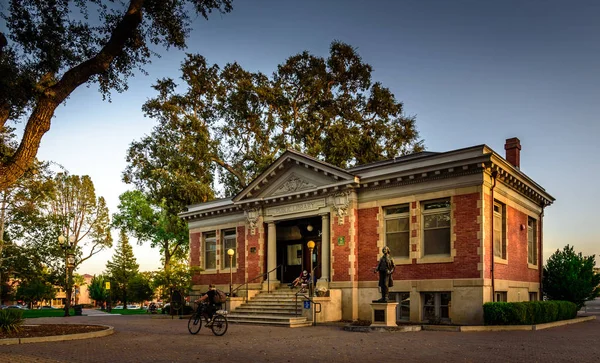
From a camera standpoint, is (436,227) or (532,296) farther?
(532,296)

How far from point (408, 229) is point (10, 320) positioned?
554 inches

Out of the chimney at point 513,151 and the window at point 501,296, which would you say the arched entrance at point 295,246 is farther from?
the chimney at point 513,151

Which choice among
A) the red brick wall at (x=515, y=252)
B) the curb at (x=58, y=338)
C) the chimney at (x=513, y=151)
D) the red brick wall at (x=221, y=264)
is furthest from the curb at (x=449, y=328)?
the red brick wall at (x=221, y=264)

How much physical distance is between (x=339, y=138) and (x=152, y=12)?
22836mm

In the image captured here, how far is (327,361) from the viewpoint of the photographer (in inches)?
416

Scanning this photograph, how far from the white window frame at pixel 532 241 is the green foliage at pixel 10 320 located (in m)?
20.7

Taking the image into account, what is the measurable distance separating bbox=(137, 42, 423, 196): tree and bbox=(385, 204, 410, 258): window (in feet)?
53.5

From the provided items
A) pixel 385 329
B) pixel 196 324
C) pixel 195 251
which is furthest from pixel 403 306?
pixel 195 251

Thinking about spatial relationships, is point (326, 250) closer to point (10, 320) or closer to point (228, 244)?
point (228, 244)

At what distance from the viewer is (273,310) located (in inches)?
874

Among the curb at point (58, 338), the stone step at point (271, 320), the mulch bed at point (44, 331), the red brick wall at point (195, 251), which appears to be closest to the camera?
the curb at point (58, 338)

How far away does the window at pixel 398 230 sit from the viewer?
20781mm

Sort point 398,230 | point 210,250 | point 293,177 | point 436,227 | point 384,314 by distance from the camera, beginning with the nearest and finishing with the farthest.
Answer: point 384,314, point 436,227, point 398,230, point 293,177, point 210,250

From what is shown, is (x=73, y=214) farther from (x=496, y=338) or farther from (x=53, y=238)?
(x=496, y=338)
